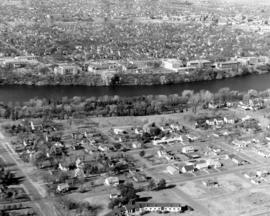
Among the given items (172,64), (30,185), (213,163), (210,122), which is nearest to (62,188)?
(30,185)

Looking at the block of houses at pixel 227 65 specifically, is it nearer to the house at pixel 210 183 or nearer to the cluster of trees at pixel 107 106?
the cluster of trees at pixel 107 106

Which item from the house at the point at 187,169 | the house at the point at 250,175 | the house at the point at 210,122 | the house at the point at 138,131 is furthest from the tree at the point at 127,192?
the house at the point at 210,122

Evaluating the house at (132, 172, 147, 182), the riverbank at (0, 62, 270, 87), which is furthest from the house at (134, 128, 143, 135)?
the riverbank at (0, 62, 270, 87)

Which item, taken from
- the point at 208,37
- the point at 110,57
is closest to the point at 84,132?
the point at 110,57

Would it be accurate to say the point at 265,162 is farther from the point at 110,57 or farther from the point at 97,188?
the point at 110,57

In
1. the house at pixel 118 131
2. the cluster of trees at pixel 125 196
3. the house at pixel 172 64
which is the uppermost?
the cluster of trees at pixel 125 196
